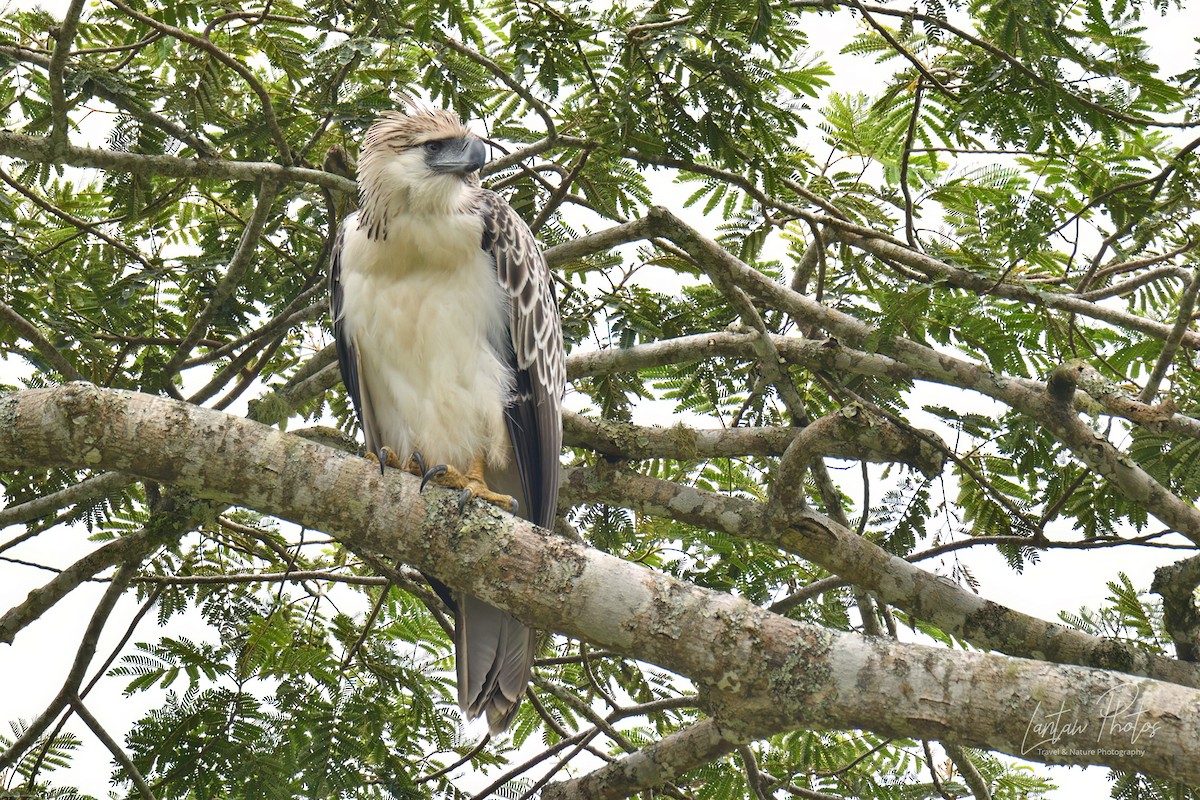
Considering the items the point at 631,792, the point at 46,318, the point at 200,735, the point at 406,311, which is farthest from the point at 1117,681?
the point at 46,318

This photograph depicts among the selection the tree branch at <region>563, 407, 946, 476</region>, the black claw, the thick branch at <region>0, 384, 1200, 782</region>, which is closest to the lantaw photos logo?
the thick branch at <region>0, 384, 1200, 782</region>

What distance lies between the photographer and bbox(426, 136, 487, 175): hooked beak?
15.2 feet

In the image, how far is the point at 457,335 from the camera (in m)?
4.61

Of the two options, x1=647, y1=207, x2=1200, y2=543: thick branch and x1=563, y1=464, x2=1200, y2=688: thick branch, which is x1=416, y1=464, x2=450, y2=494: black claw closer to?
x1=563, y1=464, x2=1200, y2=688: thick branch

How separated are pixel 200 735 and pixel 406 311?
2.11 meters

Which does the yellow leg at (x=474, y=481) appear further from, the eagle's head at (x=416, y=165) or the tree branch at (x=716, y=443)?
the eagle's head at (x=416, y=165)

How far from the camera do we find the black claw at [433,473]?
3586 mm

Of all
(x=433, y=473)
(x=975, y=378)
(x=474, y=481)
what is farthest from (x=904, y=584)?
(x=433, y=473)

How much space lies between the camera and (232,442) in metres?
3.41

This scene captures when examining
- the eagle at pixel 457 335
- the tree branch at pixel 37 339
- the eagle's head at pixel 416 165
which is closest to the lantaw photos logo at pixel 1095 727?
the eagle at pixel 457 335

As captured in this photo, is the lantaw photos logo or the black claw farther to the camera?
the black claw

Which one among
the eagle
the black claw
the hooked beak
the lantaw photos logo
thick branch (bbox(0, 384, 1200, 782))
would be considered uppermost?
the hooked beak

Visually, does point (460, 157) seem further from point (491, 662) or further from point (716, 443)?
point (491, 662)

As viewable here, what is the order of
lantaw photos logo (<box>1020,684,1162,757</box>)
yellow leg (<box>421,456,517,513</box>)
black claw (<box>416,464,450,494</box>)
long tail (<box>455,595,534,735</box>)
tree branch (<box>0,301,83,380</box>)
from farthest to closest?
tree branch (<box>0,301,83,380</box>), long tail (<box>455,595,534,735</box>), yellow leg (<box>421,456,517,513</box>), black claw (<box>416,464,450,494</box>), lantaw photos logo (<box>1020,684,1162,757</box>)
